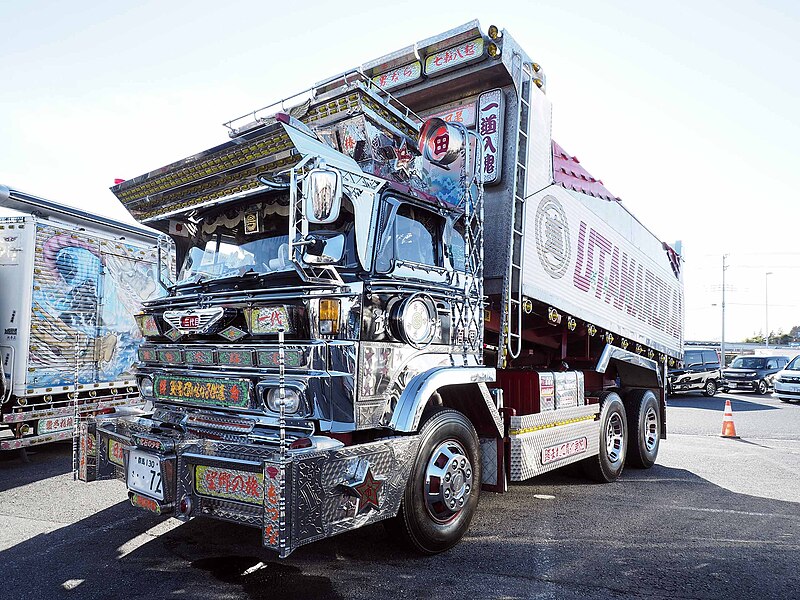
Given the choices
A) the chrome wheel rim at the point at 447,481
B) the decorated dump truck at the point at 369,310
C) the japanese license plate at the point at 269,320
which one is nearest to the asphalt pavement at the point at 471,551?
the chrome wheel rim at the point at 447,481

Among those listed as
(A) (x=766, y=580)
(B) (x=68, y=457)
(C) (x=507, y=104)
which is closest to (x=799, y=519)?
(A) (x=766, y=580)

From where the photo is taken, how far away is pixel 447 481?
424cm

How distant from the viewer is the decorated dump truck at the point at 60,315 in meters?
7.32

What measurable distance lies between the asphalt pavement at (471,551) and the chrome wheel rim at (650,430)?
1134 millimetres

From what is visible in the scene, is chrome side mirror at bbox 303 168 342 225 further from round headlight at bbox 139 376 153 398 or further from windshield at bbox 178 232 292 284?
round headlight at bbox 139 376 153 398

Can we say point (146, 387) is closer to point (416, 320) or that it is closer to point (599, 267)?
point (416, 320)

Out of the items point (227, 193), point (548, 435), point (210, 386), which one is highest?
point (227, 193)

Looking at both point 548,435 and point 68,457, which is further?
point 68,457

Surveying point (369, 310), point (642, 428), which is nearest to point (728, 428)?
point (642, 428)

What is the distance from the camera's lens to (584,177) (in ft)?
22.4

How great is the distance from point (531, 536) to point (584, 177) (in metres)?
4.05

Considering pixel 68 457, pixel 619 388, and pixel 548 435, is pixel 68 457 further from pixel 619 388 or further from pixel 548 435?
pixel 619 388

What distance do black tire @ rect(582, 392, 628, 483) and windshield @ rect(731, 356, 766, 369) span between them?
21.7 metres

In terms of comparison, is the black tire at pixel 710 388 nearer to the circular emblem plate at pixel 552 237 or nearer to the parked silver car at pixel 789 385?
the parked silver car at pixel 789 385
